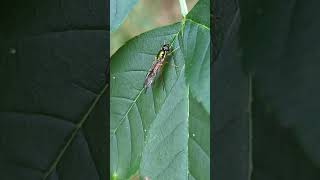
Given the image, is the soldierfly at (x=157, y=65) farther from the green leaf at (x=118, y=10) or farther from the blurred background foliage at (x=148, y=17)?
the blurred background foliage at (x=148, y=17)

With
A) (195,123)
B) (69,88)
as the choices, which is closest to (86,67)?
(69,88)

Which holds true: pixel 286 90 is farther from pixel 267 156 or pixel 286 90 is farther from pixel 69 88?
pixel 69 88

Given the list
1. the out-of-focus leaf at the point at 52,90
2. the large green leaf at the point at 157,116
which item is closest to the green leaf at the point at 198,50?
the large green leaf at the point at 157,116

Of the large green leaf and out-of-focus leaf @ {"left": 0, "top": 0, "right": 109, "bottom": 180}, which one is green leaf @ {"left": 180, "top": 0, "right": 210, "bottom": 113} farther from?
out-of-focus leaf @ {"left": 0, "top": 0, "right": 109, "bottom": 180}

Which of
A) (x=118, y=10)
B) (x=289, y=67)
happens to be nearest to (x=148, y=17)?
(x=118, y=10)

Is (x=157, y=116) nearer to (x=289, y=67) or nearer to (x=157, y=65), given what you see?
Result: (x=157, y=65)

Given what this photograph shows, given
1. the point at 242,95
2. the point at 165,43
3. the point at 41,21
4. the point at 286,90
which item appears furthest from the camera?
the point at 165,43

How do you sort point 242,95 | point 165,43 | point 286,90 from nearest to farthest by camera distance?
point 286,90 < point 242,95 < point 165,43

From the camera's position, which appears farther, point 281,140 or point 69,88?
point 69,88
